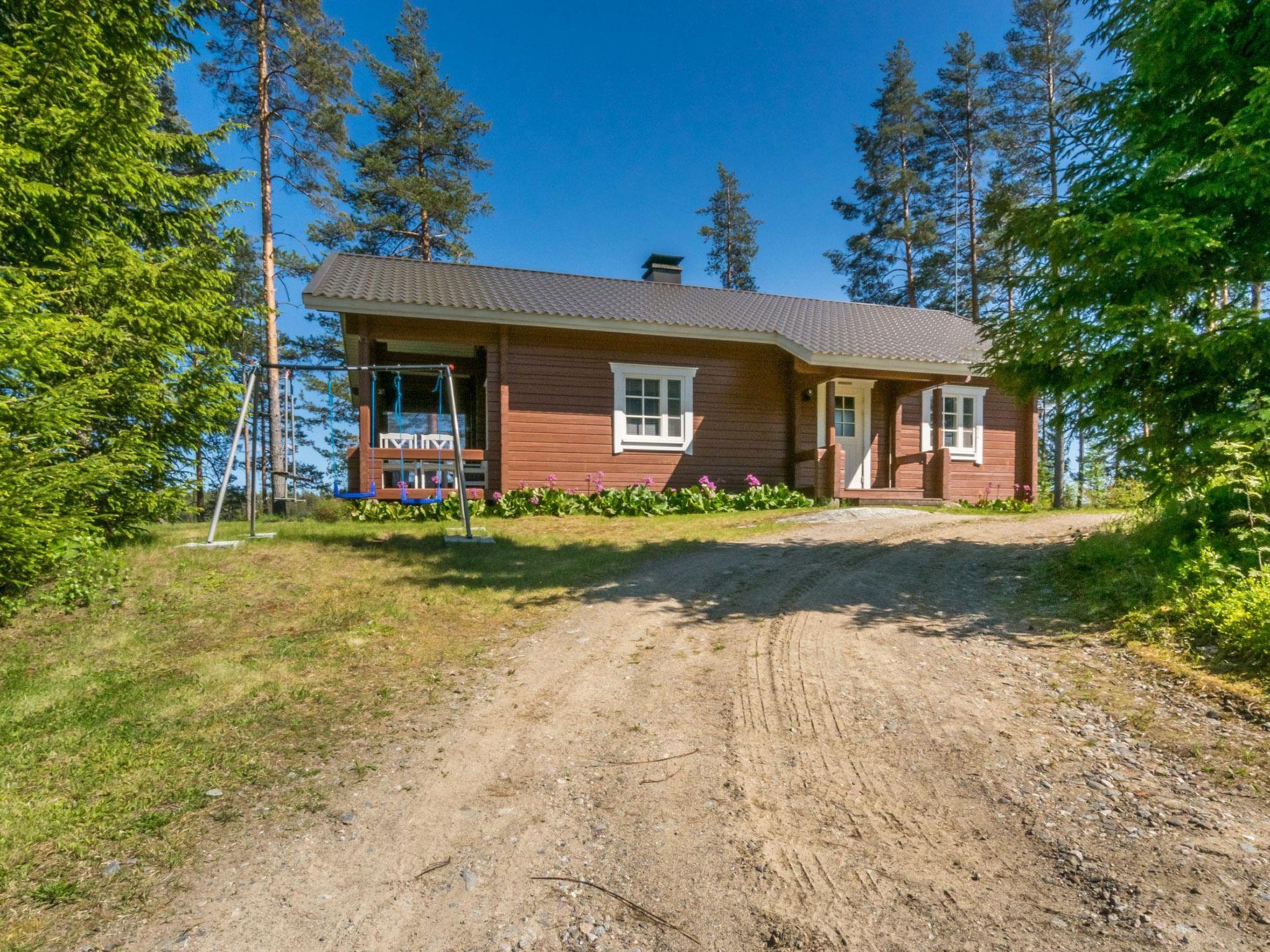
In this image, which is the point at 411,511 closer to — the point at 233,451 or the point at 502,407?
the point at 502,407

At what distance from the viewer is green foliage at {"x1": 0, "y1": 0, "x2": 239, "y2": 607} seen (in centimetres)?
517

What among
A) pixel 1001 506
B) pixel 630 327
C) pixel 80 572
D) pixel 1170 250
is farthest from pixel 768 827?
pixel 1001 506

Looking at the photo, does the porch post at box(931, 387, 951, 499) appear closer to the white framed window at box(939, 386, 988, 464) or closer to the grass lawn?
the white framed window at box(939, 386, 988, 464)

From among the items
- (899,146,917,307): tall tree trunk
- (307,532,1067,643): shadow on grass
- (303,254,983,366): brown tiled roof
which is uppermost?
(899,146,917,307): tall tree trunk

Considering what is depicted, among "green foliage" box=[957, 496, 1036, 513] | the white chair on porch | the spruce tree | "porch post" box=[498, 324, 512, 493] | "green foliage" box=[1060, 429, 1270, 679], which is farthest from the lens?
"green foliage" box=[957, 496, 1036, 513]

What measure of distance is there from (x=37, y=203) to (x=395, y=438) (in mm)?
6033

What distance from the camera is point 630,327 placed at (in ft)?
41.5

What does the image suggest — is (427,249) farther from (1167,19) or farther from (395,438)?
(1167,19)

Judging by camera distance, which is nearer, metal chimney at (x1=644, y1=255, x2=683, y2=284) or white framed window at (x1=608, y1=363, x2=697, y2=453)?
white framed window at (x1=608, y1=363, x2=697, y2=453)

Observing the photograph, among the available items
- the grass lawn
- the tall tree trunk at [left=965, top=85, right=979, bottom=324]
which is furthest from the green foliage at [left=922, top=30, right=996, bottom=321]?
the grass lawn

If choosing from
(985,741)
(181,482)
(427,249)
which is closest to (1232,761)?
(985,741)

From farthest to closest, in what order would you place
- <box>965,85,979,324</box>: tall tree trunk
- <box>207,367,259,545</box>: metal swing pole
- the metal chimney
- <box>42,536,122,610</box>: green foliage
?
<box>965,85,979,324</box>: tall tree trunk
the metal chimney
<box>207,367,259,545</box>: metal swing pole
<box>42,536,122,610</box>: green foliage

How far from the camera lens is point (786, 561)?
24.1ft

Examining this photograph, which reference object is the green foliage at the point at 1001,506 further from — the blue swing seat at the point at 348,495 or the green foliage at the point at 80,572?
the green foliage at the point at 80,572
